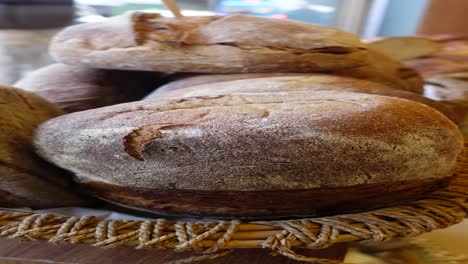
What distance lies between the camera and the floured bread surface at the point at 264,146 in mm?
425

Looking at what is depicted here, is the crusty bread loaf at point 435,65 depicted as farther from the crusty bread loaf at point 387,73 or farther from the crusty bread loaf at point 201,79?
the crusty bread loaf at point 201,79

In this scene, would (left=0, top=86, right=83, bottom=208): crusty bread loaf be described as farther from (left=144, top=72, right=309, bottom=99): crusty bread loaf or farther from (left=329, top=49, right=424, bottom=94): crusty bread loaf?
(left=329, top=49, right=424, bottom=94): crusty bread loaf

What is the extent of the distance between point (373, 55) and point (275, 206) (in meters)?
0.36

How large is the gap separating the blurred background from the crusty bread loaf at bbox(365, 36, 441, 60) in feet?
1.43

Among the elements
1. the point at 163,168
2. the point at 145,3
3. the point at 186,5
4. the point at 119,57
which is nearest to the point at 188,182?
the point at 163,168

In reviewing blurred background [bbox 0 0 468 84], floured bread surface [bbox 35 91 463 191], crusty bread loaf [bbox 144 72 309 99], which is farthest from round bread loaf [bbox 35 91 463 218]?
blurred background [bbox 0 0 468 84]

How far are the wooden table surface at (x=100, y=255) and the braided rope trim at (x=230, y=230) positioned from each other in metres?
0.04

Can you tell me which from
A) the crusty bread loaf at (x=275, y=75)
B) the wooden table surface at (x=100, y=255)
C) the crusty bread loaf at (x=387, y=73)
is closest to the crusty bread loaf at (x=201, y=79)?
the crusty bread loaf at (x=275, y=75)

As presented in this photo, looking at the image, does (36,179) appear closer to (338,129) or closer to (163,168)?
(163,168)

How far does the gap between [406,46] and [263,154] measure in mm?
→ 738

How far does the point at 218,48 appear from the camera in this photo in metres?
0.65

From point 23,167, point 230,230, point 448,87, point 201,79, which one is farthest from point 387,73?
point 23,167

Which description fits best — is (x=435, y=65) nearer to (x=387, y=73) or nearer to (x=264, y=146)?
(x=387, y=73)

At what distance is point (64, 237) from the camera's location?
43 cm
